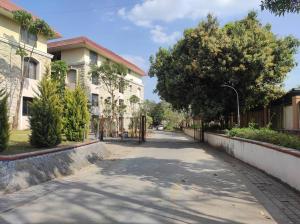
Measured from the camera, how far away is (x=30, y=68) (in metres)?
32.4

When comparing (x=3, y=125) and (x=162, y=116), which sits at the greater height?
(x=162, y=116)

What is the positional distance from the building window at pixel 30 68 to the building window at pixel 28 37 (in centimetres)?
135

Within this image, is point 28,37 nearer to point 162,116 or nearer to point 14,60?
point 14,60

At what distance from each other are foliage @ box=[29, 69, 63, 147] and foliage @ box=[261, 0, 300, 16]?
8.30m

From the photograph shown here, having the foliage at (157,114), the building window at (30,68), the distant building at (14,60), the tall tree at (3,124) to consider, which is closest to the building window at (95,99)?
the distant building at (14,60)

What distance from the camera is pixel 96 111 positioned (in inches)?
1790

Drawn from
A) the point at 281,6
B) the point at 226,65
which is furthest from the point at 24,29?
the point at 281,6

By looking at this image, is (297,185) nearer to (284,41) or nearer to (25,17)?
(284,41)

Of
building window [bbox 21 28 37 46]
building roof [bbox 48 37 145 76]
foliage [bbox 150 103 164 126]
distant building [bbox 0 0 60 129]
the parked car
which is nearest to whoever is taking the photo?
distant building [bbox 0 0 60 129]

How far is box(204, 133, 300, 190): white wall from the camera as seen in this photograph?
33.2 feet

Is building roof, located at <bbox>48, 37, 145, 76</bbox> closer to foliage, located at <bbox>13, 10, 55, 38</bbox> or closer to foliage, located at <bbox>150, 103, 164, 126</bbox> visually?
foliage, located at <bbox>13, 10, 55, 38</bbox>

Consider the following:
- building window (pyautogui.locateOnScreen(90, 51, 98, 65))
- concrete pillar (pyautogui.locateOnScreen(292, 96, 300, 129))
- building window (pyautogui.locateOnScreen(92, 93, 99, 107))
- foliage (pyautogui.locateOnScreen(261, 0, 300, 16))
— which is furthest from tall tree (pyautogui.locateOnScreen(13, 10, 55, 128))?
foliage (pyautogui.locateOnScreen(261, 0, 300, 16))

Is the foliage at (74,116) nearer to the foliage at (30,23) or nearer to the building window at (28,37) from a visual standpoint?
the foliage at (30,23)

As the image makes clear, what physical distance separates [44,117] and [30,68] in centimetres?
2031
